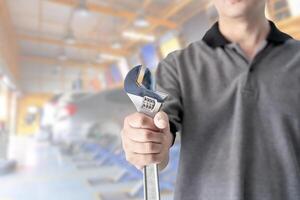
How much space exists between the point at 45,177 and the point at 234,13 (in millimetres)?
2398

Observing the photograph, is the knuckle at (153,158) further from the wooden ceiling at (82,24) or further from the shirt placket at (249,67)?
the wooden ceiling at (82,24)

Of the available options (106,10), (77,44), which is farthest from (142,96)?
(77,44)

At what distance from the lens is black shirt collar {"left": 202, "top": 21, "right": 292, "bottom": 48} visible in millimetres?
484

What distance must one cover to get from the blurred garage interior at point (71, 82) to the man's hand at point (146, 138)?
179 centimetres

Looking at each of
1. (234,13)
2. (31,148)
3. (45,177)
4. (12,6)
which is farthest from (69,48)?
(234,13)

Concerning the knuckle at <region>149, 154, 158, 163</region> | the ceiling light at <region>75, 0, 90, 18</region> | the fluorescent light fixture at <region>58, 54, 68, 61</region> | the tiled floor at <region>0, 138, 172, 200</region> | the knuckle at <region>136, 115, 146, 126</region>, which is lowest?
the tiled floor at <region>0, 138, 172, 200</region>

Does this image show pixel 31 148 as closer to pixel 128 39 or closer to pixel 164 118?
pixel 128 39

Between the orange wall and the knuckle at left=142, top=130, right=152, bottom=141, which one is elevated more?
the orange wall

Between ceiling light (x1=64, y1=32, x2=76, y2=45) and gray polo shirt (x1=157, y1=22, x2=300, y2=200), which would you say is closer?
gray polo shirt (x1=157, y1=22, x2=300, y2=200)

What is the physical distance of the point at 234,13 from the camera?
1.49 ft

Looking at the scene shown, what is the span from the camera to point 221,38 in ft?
1.61

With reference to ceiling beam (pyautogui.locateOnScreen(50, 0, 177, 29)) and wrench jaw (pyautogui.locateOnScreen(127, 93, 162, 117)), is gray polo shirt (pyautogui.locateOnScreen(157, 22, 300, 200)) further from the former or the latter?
ceiling beam (pyautogui.locateOnScreen(50, 0, 177, 29))

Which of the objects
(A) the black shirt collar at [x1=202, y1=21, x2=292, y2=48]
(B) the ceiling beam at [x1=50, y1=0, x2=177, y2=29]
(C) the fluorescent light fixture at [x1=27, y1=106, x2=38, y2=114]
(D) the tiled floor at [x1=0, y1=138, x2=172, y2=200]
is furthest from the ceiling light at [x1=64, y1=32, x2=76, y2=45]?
→ (A) the black shirt collar at [x1=202, y1=21, x2=292, y2=48]

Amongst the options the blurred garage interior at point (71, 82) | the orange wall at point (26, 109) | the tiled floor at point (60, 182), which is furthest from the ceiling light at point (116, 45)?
the tiled floor at point (60, 182)
